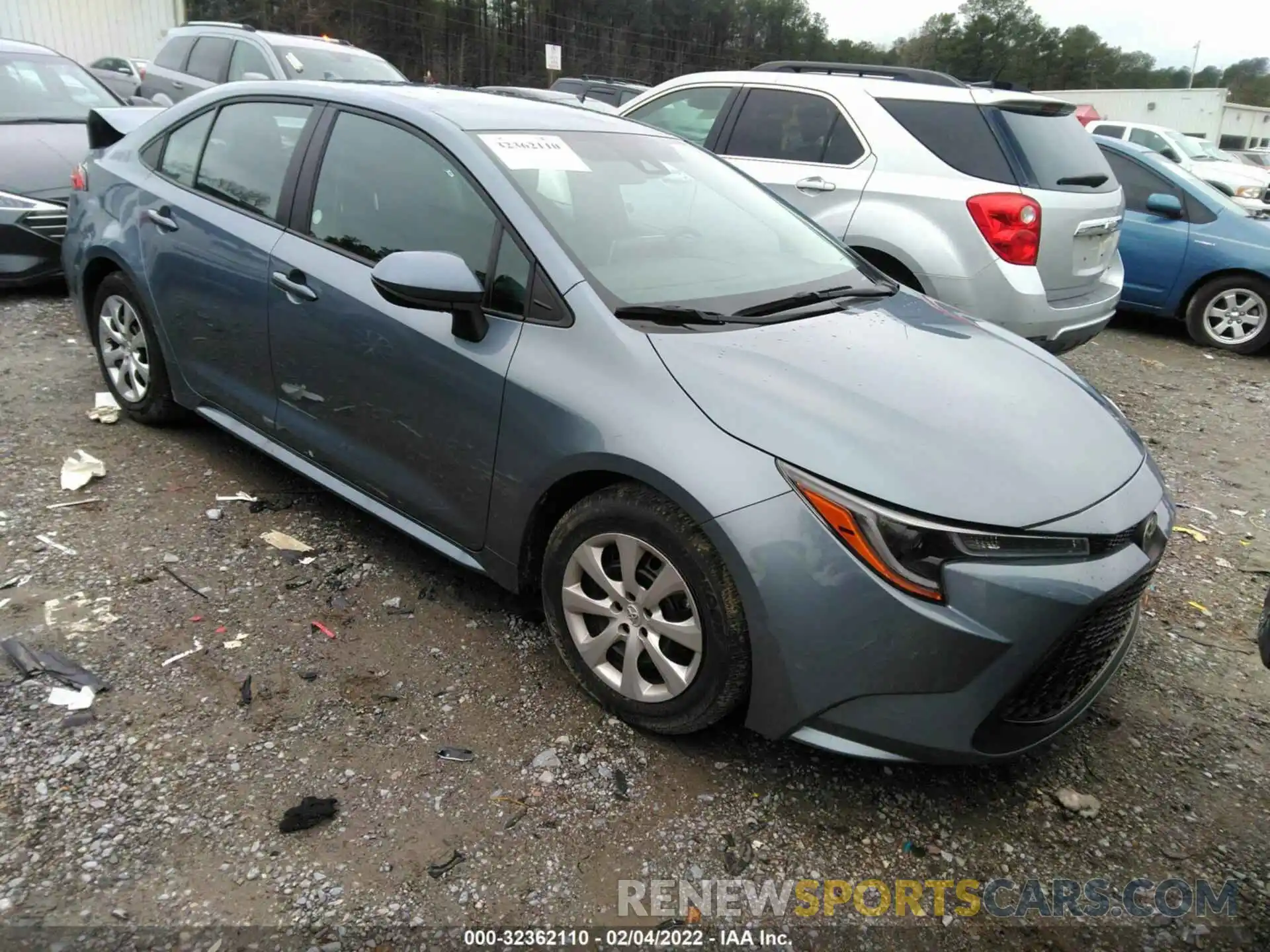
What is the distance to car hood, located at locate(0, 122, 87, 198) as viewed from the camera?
237 inches

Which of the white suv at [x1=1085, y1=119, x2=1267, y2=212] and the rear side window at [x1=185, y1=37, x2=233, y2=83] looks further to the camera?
the white suv at [x1=1085, y1=119, x2=1267, y2=212]

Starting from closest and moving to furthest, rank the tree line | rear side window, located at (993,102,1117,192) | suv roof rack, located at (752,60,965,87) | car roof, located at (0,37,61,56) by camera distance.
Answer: rear side window, located at (993,102,1117,192)
suv roof rack, located at (752,60,965,87)
car roof, located at (0,37,61,56)
the tree line

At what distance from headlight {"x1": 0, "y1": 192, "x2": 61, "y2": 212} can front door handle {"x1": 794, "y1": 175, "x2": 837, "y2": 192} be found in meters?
4.94

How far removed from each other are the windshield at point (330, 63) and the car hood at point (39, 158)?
282 centimetres

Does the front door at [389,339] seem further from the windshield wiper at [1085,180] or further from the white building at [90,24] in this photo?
the white building at [90,24]

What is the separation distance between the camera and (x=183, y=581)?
319 centimetres

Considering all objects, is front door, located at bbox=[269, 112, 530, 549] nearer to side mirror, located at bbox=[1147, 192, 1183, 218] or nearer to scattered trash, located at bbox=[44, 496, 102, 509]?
scattered trash, located at bbox=[44, 496, 102, 509]

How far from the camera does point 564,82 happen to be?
53.7 feet

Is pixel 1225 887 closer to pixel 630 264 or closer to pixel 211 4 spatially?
pixel 630 264

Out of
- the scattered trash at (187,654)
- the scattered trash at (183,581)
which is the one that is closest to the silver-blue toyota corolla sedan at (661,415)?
the scattered trash at (183,581)

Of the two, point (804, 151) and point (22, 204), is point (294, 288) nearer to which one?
point (804, 151)

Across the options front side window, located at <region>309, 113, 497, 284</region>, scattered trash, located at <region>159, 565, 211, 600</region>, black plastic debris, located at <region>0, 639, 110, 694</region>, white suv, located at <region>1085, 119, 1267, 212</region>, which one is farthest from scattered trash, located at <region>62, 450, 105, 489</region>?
white suv, located at <region>1085, 119, 1267, 212</region>

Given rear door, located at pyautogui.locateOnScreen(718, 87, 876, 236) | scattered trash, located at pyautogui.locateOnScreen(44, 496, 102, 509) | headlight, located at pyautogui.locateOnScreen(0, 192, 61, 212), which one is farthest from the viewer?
headlight, located at pyautogui.locateOnScreen(0, 192, 61, 212)

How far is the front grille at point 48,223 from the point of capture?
595 centimetres
